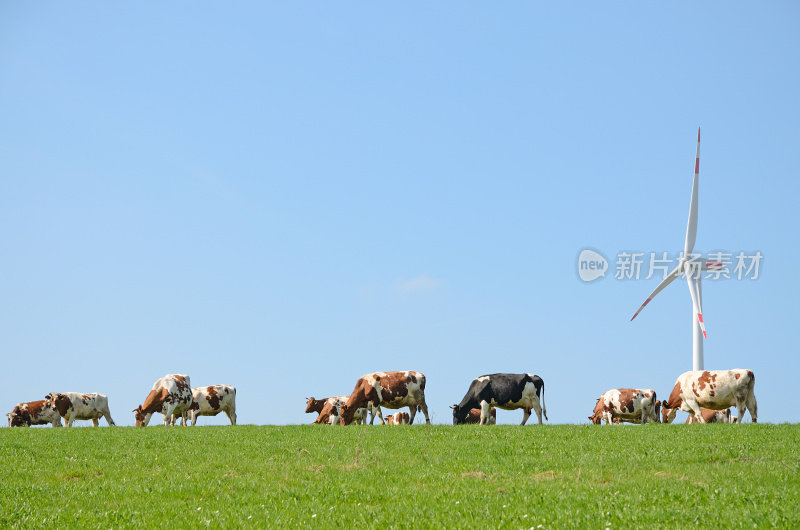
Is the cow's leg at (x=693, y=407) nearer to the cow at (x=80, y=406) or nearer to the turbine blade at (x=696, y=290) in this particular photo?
the turbine blade at (x=696, y=290)

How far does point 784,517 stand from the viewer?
10500 millimetres

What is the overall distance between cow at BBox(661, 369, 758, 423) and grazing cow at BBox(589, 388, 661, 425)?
4.31m

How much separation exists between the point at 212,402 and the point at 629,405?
20.4 meters

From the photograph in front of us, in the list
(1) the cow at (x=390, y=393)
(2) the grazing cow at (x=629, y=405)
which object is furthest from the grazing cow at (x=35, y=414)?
(2) the grazing cow at (x=629, y=405)

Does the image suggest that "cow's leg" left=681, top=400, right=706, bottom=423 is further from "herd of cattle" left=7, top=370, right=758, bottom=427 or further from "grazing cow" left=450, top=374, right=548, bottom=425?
"grazing cow" left=450, top=374, right=548, bottom=425

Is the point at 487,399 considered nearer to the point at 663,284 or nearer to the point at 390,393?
the point at 390,393

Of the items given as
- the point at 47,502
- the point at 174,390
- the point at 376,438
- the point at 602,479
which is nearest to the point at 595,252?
the point at 174,390

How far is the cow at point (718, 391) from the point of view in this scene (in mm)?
29484

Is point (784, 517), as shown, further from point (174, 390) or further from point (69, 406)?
point (69, 406)

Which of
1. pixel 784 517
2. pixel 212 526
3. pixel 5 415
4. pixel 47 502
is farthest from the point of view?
pixel 5 415

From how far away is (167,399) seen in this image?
118 ft

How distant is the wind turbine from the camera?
45469 mm

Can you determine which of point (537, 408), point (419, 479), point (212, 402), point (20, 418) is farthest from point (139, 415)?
point (419, 479)

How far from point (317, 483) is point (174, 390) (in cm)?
2346
